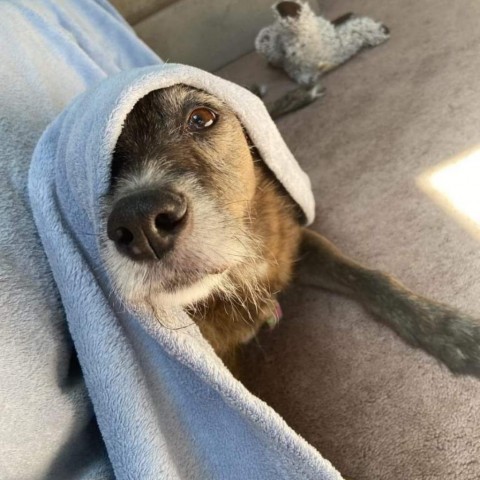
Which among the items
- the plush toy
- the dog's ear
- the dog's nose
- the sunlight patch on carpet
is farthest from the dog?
the dog's ear

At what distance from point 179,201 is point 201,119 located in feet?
1.22

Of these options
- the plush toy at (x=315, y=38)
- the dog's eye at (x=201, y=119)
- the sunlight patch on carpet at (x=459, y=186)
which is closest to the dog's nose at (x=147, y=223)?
the dog's eye at (x=201, y=119)

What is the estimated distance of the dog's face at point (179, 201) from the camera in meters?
0.93

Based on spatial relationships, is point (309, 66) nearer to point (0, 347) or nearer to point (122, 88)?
point (122, 88)

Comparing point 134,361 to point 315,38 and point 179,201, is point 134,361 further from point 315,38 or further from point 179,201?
point 315,38

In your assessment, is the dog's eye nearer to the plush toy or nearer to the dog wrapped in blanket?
the dog wrapped in blanket

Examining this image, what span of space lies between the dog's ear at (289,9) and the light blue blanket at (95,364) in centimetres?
156

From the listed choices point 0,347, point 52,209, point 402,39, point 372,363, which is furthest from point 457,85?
point 0,347

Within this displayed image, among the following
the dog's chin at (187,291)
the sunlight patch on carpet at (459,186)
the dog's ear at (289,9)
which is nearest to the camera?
the dog's chin at (187,291)

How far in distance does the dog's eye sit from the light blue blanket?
0.32 ft

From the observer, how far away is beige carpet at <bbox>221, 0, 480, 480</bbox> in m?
1.20

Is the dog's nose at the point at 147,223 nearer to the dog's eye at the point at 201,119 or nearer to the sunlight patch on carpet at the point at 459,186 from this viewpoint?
the dog's eye at the point at 201,119

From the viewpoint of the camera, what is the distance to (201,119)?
1253 mm

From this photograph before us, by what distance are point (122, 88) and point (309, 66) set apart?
1775mm
